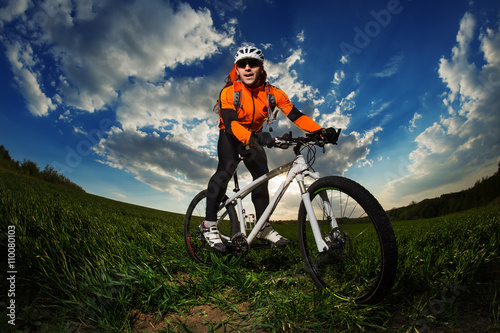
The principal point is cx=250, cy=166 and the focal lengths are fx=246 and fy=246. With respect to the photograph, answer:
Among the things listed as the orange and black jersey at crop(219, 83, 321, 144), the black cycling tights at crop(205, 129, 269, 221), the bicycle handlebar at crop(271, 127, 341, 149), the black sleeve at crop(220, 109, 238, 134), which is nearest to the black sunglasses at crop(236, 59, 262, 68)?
the orange and black jersey at crop(219, 83, 321, 144)

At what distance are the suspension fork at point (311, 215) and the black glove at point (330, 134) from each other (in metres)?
0.49

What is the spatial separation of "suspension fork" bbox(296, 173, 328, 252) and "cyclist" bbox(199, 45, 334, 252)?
1.06 meters

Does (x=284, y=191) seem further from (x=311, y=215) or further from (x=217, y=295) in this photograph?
(x=217, y=295)

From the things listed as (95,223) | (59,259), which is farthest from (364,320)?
(95,223)

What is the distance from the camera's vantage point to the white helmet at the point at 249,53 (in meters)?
3.64

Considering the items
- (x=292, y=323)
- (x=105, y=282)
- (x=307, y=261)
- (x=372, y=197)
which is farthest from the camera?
(x=307, y=261)

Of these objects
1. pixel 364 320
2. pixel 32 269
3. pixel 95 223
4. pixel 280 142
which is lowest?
pixel 364 320

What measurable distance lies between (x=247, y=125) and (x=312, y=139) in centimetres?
133

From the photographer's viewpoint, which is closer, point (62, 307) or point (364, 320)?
point (364, 320)

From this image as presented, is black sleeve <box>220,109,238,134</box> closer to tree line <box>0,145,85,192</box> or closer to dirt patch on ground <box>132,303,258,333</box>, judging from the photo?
dirt patch on ground <box>132,303,258,333</box>

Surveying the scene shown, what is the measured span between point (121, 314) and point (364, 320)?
2.03 m

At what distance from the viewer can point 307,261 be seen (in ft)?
8.38

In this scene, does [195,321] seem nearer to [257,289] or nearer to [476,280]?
[257,289]

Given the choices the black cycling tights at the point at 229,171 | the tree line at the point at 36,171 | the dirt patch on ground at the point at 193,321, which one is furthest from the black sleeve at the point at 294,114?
the tree line at the point at 36,171
